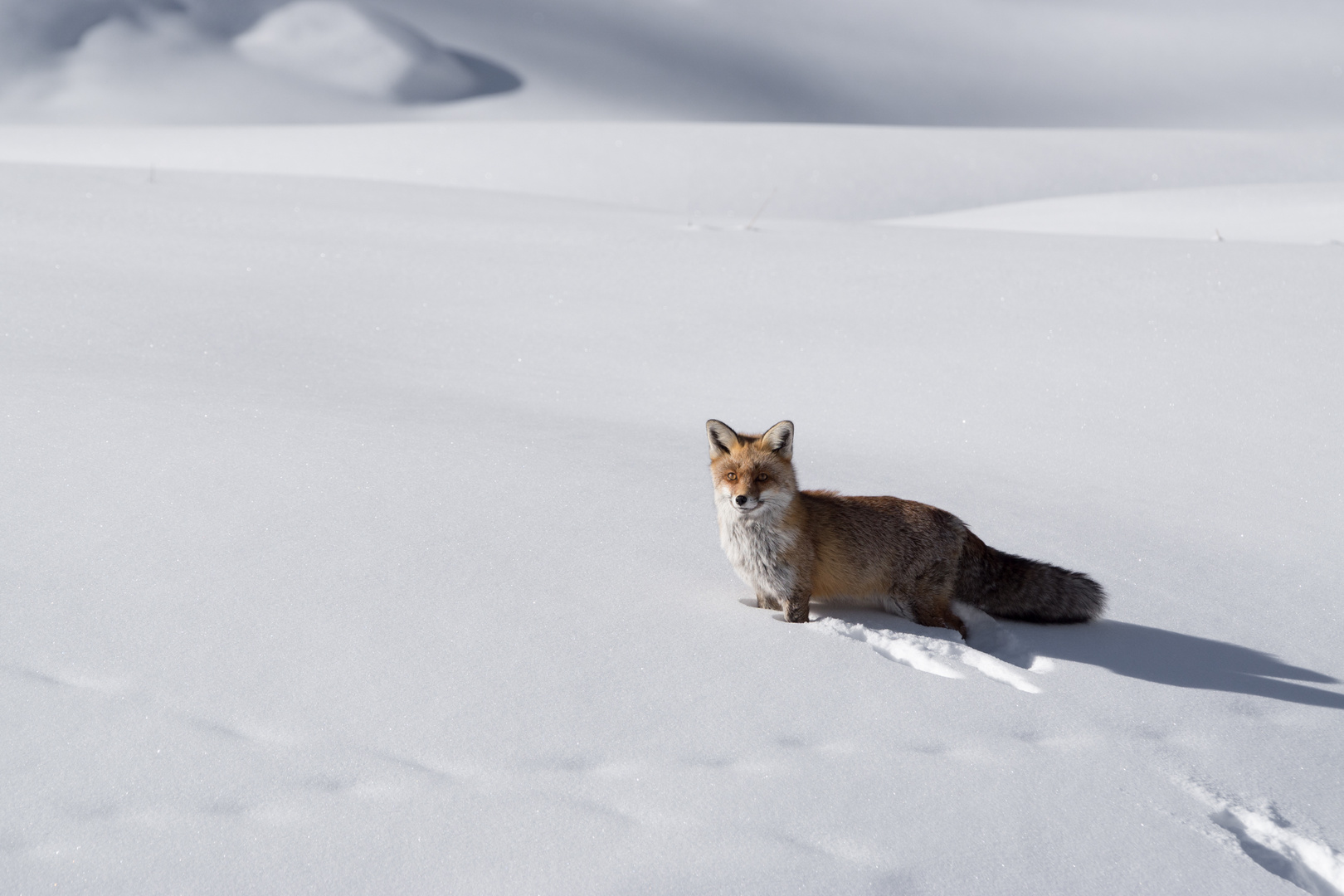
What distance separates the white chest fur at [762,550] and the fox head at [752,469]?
3cm

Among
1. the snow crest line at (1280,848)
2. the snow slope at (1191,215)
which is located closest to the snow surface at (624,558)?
the snow crest line at (1280,848)

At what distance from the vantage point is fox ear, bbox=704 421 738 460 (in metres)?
3.30

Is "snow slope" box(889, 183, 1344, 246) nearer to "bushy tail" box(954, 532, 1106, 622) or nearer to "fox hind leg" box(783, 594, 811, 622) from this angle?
"bushy tail" box(954, 532, 1106, 622)

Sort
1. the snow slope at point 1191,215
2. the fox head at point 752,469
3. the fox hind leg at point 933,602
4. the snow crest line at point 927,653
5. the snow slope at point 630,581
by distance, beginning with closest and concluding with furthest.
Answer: the snow slope at point 630,581 < the snow crest line at point 927,653 < the fox head at point 752,469 < the fox hind leg at point 933,602 < the snow slope at point 1191,215

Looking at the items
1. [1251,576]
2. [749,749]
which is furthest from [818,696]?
[1251,576]

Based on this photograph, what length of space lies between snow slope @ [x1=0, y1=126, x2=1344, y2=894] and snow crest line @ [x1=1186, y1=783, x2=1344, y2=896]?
0.5 inches

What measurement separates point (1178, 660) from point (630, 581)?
65.1 inches

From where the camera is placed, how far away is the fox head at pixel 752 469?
314 centimetres

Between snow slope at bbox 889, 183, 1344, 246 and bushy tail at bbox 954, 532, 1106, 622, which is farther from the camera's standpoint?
snow slope at bbox 889, 183, 1344, 246

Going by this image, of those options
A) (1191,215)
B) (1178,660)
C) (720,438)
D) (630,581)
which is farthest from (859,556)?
(1191,215)

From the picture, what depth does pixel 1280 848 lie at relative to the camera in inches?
83.7

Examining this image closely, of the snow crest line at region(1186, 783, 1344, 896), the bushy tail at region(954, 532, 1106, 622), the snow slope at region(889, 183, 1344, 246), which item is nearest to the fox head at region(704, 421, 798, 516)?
the bushy tail at region(954, 532, 1106, 622)

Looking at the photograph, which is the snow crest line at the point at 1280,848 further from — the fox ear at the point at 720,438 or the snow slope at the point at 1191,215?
the snow slope at the point at 1191,215

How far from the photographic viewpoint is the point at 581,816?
80.0 inches
